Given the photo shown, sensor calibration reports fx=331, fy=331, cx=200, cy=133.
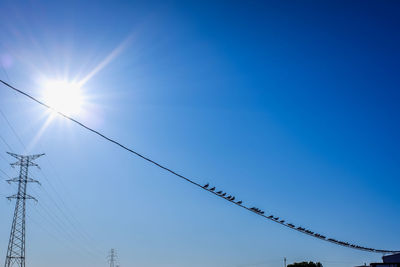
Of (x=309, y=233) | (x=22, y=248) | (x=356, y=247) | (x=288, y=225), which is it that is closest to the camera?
(x=288, y=225)

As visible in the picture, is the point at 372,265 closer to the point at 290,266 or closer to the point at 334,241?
the point at 334,241

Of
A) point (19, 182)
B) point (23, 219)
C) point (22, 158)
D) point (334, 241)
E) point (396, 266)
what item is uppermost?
point (22, 158)

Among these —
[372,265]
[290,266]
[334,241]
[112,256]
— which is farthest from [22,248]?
[290,266]

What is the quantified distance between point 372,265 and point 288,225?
2088 cm

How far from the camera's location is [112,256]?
124 meters

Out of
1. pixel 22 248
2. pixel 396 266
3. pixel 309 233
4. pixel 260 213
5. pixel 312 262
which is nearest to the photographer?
pixel 260 213

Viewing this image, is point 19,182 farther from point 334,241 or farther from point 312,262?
point 312,262

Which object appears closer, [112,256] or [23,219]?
[23,219]

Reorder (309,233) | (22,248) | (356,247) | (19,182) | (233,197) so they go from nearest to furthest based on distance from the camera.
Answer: (233,197) → (309,233) → (22,248) → (19,182) → (356,247)

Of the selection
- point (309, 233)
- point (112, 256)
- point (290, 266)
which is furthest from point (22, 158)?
point (290, 266)

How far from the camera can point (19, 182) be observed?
4366cm

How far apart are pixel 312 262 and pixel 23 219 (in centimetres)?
10336

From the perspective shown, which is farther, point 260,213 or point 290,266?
point 290,266

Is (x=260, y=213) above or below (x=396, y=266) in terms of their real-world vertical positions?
above
